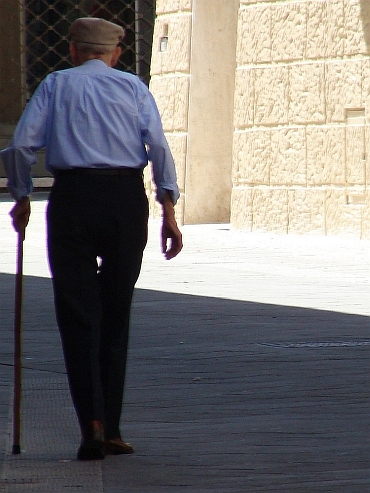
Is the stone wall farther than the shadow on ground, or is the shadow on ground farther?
the stone wall

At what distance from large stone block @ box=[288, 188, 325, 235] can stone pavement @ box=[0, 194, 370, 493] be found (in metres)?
2.63

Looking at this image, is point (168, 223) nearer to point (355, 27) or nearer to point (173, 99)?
point (355, 27)

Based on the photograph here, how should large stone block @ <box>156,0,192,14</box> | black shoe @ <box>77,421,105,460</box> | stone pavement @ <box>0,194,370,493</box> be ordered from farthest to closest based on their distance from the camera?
1. large stone block @ <box>156,0,192,14</box>
2. black shoe @ <box>77,421,105,460</box>
3. stone pavement @ <box>0,194,370,493</box>

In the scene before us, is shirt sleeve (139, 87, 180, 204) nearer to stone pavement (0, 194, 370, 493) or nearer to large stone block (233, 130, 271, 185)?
stone pavement (0, 194, 370, 493)

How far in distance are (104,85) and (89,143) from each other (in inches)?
9.6

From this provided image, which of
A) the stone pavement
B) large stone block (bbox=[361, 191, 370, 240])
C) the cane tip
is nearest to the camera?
the stone pavement

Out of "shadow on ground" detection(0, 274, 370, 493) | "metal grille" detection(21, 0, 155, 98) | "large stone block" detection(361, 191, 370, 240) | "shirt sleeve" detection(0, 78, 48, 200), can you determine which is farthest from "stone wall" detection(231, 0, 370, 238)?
"shirt sleeve" detection(0, 78, 48, 200)

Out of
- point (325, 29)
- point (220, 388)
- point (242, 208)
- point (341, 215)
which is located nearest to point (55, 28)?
point (242, 208)

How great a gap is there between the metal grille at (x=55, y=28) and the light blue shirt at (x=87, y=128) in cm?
1782

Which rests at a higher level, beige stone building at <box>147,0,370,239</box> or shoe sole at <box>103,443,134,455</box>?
beige stone building at <box>147,0,370,239</box>

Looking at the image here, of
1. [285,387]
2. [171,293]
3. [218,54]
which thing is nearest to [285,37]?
[218,54]

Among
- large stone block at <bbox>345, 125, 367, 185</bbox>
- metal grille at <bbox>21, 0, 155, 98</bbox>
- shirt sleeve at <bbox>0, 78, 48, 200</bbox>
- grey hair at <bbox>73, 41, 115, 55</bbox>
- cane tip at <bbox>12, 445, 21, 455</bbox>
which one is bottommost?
cane tip at <bbox>12, 445, 21, 455</bbox>

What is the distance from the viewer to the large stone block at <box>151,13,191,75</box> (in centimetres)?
1672

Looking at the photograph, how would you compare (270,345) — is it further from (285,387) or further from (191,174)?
(191,174)
